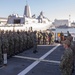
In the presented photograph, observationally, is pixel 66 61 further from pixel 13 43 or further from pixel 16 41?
pixel 16 41

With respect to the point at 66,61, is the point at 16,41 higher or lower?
higher

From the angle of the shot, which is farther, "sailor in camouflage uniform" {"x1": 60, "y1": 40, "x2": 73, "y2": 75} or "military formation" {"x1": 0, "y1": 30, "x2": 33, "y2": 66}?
"military formation" {"x1": 0, "y1": 30, "x2": 33, "y2": 66}

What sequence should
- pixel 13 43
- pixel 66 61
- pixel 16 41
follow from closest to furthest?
pixel 66 61 < pixel 13 43 < pixel 16 41

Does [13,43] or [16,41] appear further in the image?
[16,41]

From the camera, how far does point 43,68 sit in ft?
39.9

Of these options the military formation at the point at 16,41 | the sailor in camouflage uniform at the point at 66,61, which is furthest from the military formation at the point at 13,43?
the sailor in camouflage uniform at the point at 66,61

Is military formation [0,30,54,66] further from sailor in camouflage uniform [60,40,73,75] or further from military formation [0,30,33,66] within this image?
sailor in camouflage uniform [60,40,73,75]

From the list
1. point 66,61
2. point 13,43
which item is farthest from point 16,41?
point 66,61

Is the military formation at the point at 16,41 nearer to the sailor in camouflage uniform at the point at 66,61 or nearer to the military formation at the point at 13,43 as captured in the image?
the military formation at the point at 13,43

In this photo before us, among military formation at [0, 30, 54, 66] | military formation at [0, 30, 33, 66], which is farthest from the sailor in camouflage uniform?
military formation at [0, 30, 54, 66]

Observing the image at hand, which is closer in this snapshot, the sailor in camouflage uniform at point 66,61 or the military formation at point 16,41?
the sailor in camouflage uniform at point 66,61

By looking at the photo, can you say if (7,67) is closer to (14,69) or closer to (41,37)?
(14,69)

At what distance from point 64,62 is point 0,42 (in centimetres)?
707

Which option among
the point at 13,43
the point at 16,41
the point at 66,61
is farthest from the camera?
the point at 16,41
